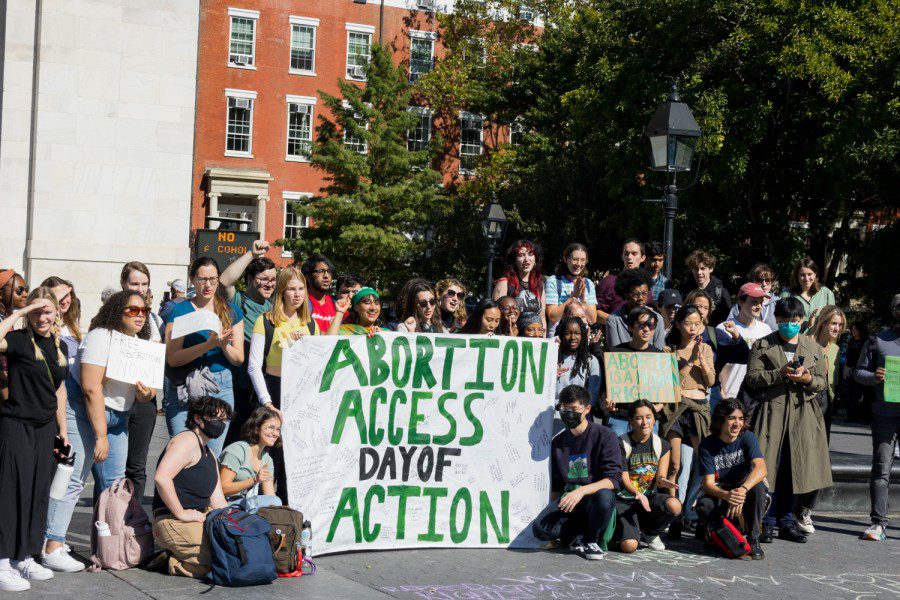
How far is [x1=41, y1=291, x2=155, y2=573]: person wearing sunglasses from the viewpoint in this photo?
6.96m

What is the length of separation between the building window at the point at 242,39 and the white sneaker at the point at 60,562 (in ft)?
137

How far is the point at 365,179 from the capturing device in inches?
1677

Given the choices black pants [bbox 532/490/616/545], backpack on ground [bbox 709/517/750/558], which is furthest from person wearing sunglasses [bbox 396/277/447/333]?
backpack on ground [bbox 709/517/750/558]

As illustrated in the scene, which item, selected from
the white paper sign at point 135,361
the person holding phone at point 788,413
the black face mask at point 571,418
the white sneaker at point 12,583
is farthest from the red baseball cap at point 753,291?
the white sneaker at point 12,583

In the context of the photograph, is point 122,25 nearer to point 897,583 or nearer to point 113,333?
point 113,333

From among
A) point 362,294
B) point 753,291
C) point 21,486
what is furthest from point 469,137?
point 21,486

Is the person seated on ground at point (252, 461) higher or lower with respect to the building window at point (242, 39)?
lower

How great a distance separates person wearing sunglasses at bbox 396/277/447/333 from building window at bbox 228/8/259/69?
39.8 meters

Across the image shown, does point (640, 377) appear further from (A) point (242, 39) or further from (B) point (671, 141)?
(A) point (242, 39)

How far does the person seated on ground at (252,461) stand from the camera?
7.32 m

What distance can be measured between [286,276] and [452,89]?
39.0 meters

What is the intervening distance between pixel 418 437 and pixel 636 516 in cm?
177

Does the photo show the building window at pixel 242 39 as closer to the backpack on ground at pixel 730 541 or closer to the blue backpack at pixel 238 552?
the backpack on ground at pixel 730 541

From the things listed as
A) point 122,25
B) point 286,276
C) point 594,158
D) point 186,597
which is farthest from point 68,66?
point 186,597
